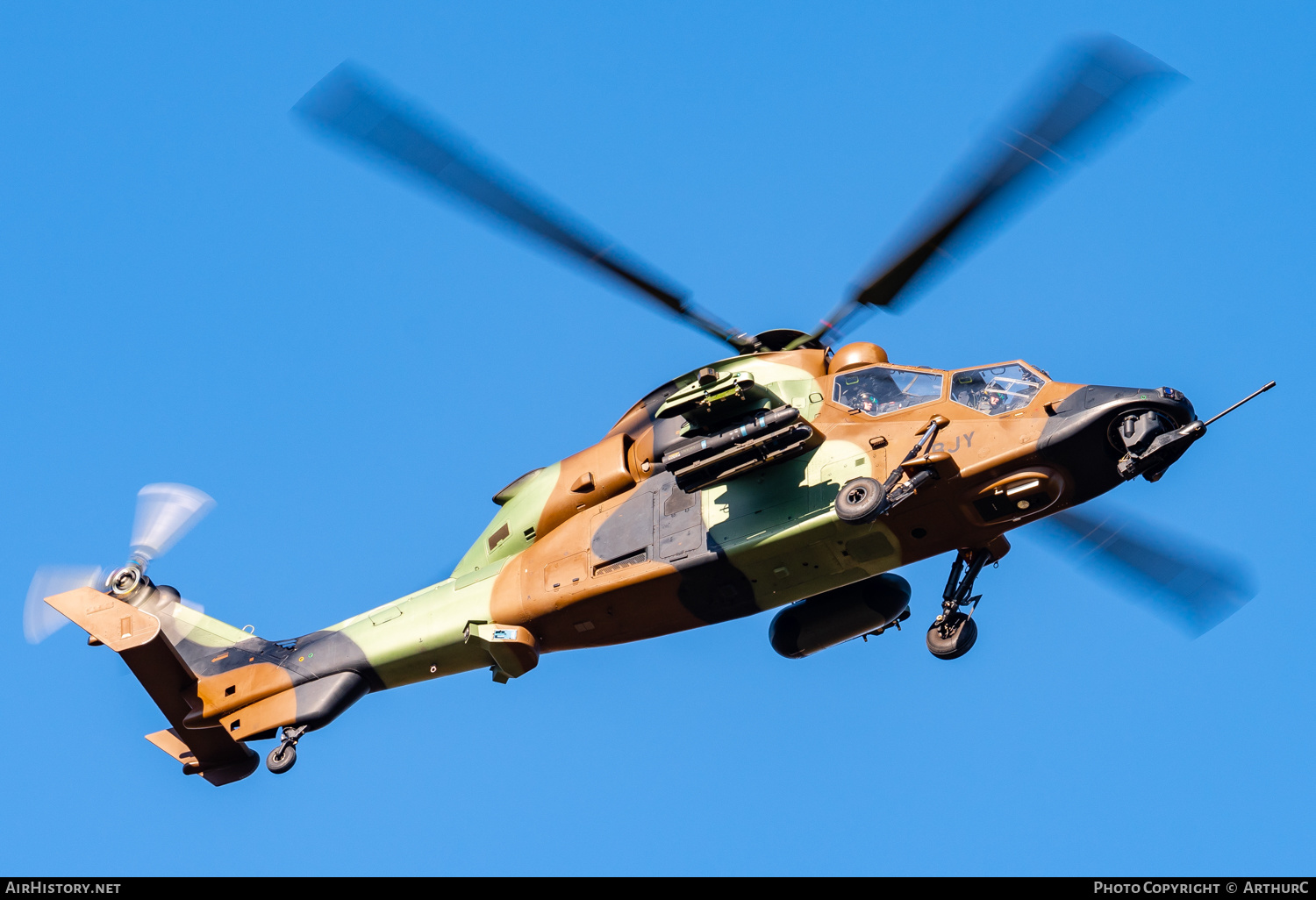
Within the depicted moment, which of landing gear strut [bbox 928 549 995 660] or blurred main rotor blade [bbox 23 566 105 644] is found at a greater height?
blurred main rotor blade [bbox 23 566 105 644]

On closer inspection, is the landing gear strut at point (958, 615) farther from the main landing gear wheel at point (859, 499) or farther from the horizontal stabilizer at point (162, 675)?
the horizontal stabilizer at point (162, 675)

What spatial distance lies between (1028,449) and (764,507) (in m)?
3.19

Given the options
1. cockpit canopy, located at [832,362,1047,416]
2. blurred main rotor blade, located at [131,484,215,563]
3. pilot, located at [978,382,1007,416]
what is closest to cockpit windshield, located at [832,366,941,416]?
cockpit canopy, located at [832,362,1047,416]

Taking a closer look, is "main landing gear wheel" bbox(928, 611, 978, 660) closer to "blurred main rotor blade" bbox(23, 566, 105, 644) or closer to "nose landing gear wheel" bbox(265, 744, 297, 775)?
"nose landing gear wheel" bbox(265, 744, 297, 775)

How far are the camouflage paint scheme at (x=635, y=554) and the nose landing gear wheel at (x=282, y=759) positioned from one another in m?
0.42

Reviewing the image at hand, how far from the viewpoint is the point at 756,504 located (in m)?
16.1

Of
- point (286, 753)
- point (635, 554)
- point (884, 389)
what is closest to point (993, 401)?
point (884, 389)

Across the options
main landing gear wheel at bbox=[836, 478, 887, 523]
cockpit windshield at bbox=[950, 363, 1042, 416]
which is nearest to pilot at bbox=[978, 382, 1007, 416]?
cockpit windshield at bbox=[950, 363, 1042, 416]

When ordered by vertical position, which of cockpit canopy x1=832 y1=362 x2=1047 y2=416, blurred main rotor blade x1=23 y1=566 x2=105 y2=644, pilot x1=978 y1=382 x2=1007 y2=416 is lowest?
pilot x1=978 y1=382 x2=1007 y2=416

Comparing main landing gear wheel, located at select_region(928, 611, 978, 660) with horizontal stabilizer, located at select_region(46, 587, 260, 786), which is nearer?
main landing gear wheel, located at select_region(928, 611, 978, 660)

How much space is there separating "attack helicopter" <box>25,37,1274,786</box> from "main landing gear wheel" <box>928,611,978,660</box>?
1.0 inches

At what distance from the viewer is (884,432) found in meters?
15.6

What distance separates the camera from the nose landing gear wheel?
18.3 meters
